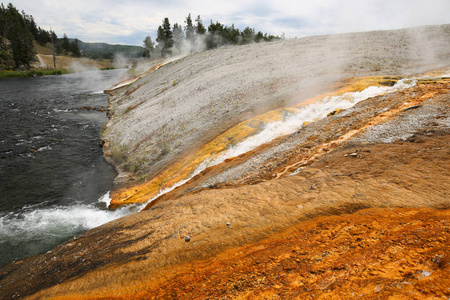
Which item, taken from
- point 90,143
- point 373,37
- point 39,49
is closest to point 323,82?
point 373,37

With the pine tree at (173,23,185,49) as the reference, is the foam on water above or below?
below

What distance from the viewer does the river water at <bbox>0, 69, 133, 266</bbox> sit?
9.52 metres

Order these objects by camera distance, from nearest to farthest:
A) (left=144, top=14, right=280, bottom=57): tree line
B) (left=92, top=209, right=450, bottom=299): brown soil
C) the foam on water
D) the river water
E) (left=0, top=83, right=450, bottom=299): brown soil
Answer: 1. (left=92, top=209, right=450, bottom=299): brown soil
2. (left=0, top=83, right=450, bottom=299): brown soil
3. the foam on water
4. the river water
5. (left=144, top=14, right=280, bottom=57): tree line

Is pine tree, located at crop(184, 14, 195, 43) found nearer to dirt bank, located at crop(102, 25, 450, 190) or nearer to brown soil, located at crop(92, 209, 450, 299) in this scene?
dirt bank, located at crop(102, 25, 450, 190)

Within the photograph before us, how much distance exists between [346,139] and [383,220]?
15.4 feet

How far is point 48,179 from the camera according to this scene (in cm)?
1329

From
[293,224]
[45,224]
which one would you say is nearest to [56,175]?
[45,224]

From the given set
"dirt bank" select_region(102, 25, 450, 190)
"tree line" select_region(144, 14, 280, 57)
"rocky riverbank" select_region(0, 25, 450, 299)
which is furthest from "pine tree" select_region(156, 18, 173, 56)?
"rocky riverbank" select_region(0, 25, 450, 299)

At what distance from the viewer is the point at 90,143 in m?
18.6

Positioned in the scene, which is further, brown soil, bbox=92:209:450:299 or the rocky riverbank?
the rocky riverbank

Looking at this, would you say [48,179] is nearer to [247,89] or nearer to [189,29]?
[247,89]

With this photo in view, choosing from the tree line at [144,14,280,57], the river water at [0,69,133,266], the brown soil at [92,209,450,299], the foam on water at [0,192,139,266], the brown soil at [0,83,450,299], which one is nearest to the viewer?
the brown soil at [92,209,450,299]

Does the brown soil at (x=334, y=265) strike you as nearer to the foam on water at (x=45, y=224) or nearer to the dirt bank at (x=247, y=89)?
the foam on water at (x=45, y=224)

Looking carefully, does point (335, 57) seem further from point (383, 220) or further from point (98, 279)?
point (98, 279)
